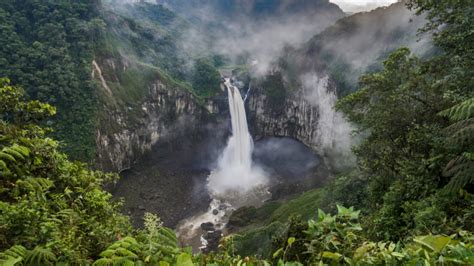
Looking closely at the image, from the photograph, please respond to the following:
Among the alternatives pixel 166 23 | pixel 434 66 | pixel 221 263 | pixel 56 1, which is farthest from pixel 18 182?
pixel 166 23

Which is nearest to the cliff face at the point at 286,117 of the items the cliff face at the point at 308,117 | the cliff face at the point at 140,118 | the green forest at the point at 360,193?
the cliff face at the point at 308,117

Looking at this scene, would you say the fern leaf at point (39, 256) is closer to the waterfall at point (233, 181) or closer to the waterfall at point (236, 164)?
the waterfall at point (233, 181)

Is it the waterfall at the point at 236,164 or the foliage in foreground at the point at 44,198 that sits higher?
the foliage in foreground at the point at 44,198

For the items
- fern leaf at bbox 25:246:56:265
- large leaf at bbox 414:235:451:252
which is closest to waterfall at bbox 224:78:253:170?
fern leaf at bbox 25:246:56:265

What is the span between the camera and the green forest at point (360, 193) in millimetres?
3104

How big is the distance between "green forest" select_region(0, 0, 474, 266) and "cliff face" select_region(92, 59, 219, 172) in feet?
86.0

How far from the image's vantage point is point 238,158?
181 feet

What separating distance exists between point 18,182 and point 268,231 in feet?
69.3

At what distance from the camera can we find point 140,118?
4997 centimetres

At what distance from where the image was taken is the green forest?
310cm

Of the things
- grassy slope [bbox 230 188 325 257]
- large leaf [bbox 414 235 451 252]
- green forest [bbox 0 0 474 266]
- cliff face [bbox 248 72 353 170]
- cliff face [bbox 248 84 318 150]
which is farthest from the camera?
Answer: cliff face [bbox 248 84 318 150]

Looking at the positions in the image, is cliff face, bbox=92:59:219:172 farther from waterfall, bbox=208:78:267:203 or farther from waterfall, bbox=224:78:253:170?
waterfall, bbox=208:78:267:203

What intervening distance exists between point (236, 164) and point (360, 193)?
116 ft

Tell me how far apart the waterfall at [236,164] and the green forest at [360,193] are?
16697mm
